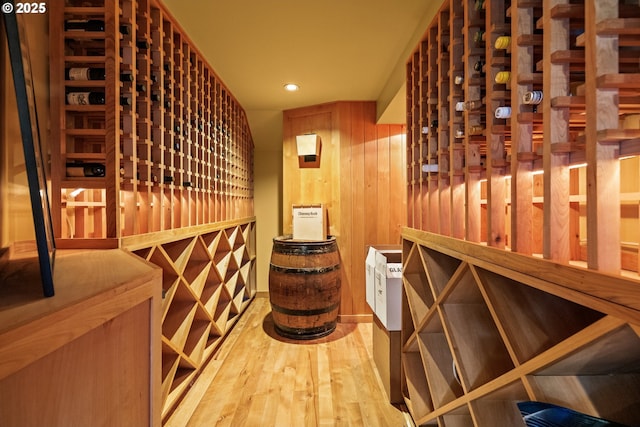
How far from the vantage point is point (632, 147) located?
21.0 inches

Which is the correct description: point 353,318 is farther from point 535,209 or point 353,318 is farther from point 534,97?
point 534,97

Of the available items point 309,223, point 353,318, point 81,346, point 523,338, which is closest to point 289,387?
point 353,318

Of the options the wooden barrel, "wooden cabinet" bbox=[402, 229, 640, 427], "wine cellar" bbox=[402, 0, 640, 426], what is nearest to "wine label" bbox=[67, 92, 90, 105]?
"wine cellar" bbox=[402, 0, 640, 426]

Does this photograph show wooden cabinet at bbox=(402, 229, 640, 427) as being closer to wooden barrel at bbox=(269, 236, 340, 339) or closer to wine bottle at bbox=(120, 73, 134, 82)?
wooden barrel at bbox=(269, 236, 340, 339)

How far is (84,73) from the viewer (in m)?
1.21

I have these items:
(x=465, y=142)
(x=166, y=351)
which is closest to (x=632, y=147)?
(x=465, y=142)

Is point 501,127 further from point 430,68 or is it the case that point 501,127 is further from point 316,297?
point 316,297

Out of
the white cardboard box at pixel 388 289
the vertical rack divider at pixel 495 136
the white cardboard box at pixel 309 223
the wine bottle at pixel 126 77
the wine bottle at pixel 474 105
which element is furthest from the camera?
the white cardboard box at pixel 309 223

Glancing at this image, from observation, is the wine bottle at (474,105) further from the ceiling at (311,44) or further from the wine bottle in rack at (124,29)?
the wine bottle in rack at (124,29)

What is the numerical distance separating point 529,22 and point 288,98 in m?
2.43

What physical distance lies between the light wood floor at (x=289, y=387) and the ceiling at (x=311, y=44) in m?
2.02

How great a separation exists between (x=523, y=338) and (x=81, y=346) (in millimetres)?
948

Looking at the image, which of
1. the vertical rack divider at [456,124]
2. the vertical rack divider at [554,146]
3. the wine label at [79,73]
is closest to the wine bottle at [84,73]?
the wine label at [79,73]

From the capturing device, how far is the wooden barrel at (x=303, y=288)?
2479mm
